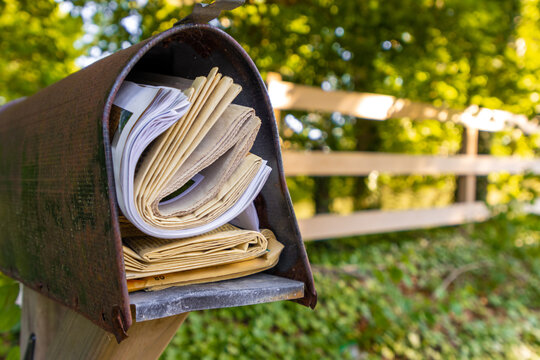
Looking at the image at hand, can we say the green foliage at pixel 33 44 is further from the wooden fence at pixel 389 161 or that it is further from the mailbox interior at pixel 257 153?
the mailbox interior at pixel 257 153

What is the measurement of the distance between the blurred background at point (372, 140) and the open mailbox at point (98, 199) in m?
1.67

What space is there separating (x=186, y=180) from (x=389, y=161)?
4.02m

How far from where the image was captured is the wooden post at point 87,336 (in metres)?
0.83

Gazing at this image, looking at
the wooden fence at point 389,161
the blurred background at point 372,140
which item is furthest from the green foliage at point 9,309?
the wooden fence at point 389,161

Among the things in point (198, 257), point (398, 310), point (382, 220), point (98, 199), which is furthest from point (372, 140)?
point (98, 199)

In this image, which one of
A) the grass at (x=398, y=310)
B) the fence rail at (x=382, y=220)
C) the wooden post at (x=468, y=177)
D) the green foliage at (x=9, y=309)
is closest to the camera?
the green foliage at (x=9, y=309)

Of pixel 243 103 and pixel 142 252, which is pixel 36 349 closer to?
pixel 142 252

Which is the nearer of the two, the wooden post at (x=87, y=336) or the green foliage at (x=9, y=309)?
the wooden post at (x=87, y=336)

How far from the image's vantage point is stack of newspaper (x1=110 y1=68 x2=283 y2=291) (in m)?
0.73

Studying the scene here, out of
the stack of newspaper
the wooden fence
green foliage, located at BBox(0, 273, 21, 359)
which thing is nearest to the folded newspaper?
the stack of newspaper

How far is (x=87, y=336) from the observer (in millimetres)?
898

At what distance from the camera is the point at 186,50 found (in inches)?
35.4

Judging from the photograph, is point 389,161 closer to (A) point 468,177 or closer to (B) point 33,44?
(A) point 468,177

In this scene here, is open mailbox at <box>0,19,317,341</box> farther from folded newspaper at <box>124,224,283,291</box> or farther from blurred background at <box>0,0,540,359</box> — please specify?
blurred background at <box>0,0,540,359</box>
